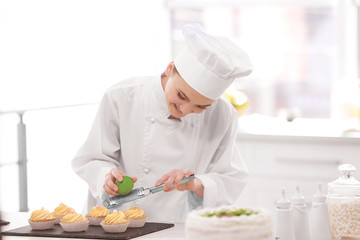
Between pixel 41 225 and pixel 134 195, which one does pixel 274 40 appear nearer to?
pixel 134 195

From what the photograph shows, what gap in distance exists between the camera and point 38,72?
4.08m

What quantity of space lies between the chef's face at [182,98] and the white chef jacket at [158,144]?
0.35 feet

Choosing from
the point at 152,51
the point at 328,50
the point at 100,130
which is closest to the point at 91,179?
the point at 100,130

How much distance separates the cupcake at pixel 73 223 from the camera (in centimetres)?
173

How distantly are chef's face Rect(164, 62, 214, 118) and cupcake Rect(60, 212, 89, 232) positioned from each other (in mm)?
434

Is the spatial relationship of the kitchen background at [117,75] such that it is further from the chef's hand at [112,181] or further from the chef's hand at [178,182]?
the chef's hand at [112,181]

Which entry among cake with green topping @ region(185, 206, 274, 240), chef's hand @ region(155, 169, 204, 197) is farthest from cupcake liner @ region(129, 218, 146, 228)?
cake with green topping @ region(185, 206, 274, 240)

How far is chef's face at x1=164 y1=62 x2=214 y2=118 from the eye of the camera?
75.6 inches

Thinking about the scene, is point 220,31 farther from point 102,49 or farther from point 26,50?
point 26,50

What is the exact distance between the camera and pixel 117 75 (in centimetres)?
433

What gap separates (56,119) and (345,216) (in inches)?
115

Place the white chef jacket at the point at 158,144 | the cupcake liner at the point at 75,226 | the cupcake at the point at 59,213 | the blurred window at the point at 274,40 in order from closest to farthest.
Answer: the cupcake liner at the point at 75,226
the cupcake at the point at 59,213
the white chef jacket at the point at 158,144
the blurred window at the point at 274,40

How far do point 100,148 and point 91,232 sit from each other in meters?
0.39

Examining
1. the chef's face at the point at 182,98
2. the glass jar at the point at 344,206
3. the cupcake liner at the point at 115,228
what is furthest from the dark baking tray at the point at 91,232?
the glass jar at the point at 344,206
